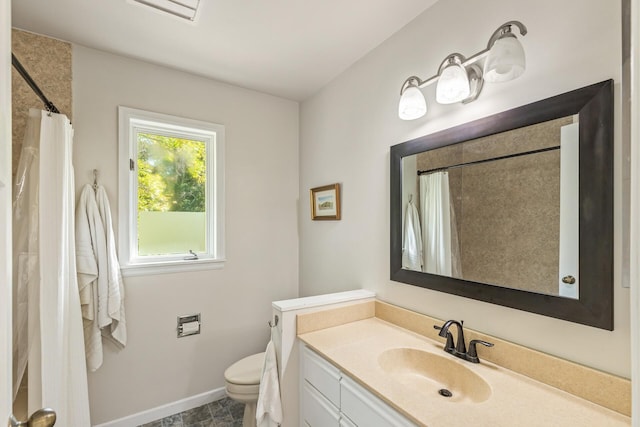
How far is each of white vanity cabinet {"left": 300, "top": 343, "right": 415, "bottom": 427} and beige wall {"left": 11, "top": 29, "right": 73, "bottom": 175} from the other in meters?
1.97

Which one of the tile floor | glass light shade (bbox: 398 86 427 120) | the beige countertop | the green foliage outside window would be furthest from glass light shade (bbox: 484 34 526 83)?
the tile floor

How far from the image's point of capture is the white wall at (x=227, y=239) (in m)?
1.91

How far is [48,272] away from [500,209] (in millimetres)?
2128

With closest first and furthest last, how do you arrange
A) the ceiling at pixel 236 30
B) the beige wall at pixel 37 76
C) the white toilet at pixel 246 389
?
the ceiling at pixel 236 30
the beige wall at pixel 37 76
the white toilet at pixel 246 389

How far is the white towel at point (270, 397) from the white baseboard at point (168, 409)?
3.08 feet

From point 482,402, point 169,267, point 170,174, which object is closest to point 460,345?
point 482,402

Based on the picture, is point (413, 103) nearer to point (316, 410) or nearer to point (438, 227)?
point (438, 227)

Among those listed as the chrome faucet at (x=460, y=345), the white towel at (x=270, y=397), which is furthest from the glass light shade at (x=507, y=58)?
the white towel at (x=270, y=397)

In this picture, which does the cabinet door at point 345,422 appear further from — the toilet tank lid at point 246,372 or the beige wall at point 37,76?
the beige wall at point 37,76

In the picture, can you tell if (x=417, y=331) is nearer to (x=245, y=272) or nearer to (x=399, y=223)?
(x=399, y=223)

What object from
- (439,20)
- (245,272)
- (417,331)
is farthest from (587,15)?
(245,272)

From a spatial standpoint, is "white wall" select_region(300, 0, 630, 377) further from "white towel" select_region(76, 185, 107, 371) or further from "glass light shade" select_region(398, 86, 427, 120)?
"white towel" select_region(76, 185, 107, 371)

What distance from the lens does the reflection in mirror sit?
3.43 feet

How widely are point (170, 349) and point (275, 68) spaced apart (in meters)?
2.22
